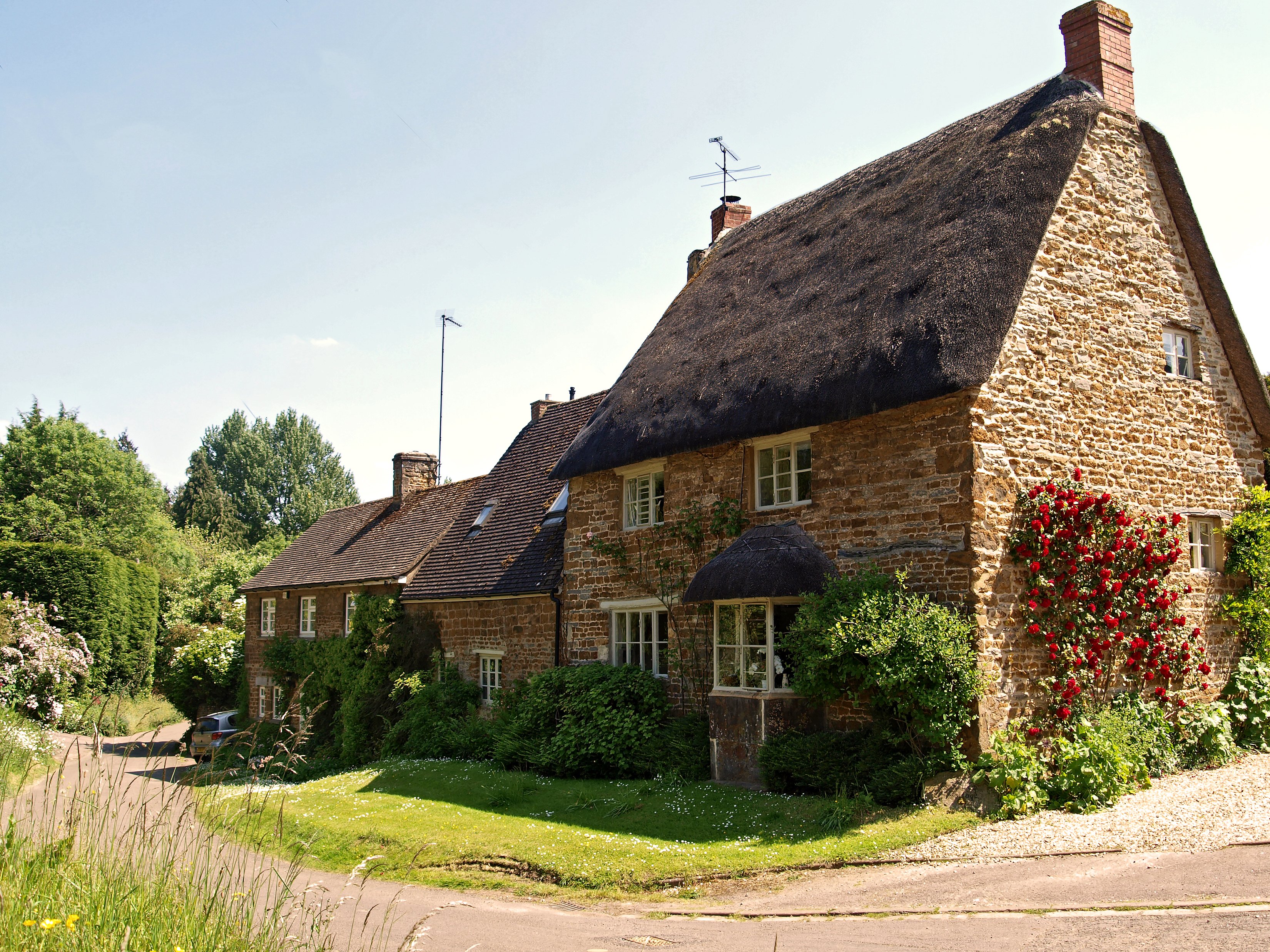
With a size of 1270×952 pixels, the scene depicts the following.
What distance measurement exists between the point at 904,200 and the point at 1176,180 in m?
3.62

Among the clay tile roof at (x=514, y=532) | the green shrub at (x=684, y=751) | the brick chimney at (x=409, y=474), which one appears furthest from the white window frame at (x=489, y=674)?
the brick chimney at (x=409, y=474)

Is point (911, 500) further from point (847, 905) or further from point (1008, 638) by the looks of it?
point (847, 905)

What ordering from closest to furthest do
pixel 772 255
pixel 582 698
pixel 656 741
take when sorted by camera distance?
pixel 656 741
pixel 582 698
pixel 772 255

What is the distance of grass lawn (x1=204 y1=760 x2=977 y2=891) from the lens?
9.47 meters

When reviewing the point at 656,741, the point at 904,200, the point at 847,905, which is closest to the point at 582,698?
the point at 656,741

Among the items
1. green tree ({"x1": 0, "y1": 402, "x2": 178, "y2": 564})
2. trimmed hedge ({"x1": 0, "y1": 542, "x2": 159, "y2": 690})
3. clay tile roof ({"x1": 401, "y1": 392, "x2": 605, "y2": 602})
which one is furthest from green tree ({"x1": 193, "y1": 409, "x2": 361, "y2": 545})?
clay tile roof ({"x1": 401, "y1": 392, "x2": 605, "y2": 602})

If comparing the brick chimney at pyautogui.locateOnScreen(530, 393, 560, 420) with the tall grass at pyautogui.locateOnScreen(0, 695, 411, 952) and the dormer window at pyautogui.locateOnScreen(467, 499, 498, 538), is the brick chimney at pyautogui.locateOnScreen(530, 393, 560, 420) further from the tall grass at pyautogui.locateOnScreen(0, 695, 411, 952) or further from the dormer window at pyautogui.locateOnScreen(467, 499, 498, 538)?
the tall grass at pyautogui.locateOnScreen(0, 695, 411, 952)

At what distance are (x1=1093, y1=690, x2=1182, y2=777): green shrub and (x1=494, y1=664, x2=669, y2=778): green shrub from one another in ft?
19.7

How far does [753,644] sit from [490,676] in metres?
7.93

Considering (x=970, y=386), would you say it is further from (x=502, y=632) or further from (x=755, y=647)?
(x=502, y=632)

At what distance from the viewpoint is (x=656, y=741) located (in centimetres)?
1388

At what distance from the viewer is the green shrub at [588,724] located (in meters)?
14.1

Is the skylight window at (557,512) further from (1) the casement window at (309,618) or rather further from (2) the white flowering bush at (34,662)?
(2) the white flowering bush at (34,662)

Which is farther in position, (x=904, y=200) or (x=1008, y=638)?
(x=904, y=200)
